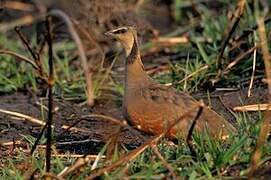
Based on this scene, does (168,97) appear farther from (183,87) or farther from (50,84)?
(183,87)

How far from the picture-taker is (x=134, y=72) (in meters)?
5.79

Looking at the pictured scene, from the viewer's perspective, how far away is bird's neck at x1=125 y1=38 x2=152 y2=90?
18.8 feet

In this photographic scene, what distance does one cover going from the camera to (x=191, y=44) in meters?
8.27

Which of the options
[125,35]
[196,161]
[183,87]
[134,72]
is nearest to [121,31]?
[125,35]

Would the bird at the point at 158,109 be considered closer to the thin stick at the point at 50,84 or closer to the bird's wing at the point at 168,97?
the bird's wing at the point at 168,97

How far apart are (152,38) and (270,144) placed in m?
4.79

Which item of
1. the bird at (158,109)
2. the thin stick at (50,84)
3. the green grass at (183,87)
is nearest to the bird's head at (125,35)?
the bird at (158,109)

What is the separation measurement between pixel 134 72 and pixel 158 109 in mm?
424

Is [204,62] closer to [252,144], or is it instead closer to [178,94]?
[178,94]

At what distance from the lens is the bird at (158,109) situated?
17.4 feet

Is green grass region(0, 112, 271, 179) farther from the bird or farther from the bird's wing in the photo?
the bird's wing

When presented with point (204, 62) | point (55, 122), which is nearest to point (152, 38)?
point (204, 62)

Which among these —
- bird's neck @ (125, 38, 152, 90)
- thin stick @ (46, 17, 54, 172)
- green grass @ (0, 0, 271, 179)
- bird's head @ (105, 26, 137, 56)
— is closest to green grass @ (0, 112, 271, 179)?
green grass @ (0, 0, 271, 179)

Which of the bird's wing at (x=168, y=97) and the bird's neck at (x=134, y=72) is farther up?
the bird's neck at (x=134, y=72)
